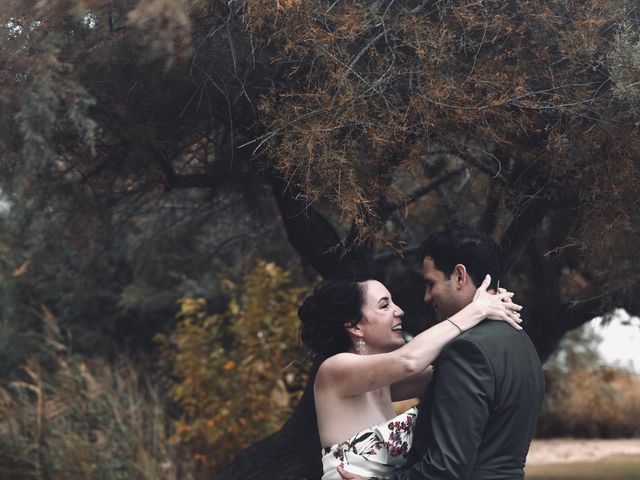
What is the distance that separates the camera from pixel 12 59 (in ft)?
17.5

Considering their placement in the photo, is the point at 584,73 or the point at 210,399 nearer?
the point at 584,73

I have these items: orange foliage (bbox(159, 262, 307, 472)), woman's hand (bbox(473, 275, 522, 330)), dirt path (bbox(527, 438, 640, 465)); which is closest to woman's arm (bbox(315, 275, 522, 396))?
woman's hand (bbox(473, 275, 522, 330))

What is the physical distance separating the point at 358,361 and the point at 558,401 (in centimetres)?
1164

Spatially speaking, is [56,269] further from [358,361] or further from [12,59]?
[358,361]

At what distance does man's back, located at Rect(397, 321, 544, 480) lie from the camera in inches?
143

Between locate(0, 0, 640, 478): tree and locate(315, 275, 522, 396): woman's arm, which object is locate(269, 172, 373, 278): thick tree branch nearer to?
locate(0, 0, 640, 478): tree

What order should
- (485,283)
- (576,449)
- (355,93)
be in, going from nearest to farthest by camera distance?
1. (485,283)
2. (355,93)
3. (576,449)

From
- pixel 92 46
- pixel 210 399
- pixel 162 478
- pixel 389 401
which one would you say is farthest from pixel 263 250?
pixel 389 401

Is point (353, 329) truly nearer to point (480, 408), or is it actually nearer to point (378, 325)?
point (378, 325)

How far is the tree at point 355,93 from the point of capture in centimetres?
509

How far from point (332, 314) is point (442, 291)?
0.70 metres

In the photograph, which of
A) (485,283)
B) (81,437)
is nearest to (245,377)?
(81,437)

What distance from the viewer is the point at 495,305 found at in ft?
12.9

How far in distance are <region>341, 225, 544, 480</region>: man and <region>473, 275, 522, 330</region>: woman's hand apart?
3cm
